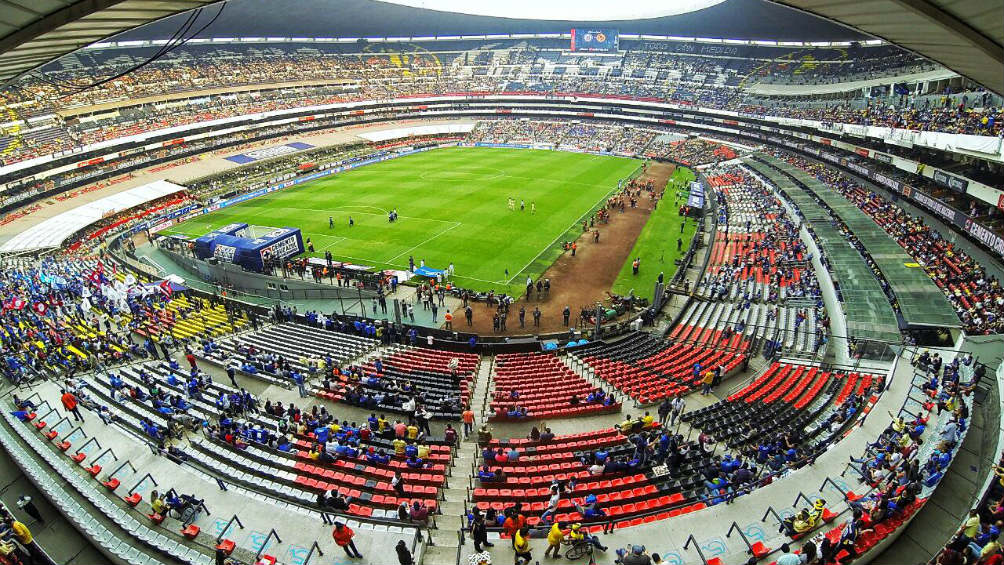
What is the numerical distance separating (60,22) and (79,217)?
4513 centimetres

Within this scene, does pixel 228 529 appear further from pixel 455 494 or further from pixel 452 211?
pixel 452 211

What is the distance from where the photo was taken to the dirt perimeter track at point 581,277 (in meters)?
26.2

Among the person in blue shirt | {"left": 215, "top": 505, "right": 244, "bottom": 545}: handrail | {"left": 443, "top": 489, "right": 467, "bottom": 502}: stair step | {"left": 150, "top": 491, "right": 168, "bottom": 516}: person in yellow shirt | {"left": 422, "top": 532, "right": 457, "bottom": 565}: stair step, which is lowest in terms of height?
{"left": 443, "top": 489, "right": 467, "bottom": 502}: stair step

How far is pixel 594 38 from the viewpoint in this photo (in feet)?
301

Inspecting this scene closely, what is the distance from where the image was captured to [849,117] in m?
45.5

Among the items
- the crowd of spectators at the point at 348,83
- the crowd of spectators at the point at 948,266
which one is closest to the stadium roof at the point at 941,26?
the crowd of spectators at the point at 948,266

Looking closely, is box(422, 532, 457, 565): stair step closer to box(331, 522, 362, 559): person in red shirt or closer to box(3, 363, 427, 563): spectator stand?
box(3, 363, 427, 563): spectator stand

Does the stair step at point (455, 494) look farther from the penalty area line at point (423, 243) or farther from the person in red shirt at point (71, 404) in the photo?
the penalty area line at point (423, 243)

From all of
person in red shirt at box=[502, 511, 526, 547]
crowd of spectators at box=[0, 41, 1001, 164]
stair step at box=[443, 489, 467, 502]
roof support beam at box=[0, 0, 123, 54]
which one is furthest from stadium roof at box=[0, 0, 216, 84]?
crowd of spectators at box=[0, 41, 1001, 164]


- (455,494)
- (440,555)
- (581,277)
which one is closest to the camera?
(440,555)

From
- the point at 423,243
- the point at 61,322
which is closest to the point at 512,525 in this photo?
the point at 61,322

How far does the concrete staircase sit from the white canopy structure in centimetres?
3894

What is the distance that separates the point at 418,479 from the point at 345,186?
4479 cm

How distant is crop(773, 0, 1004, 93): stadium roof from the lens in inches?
254
